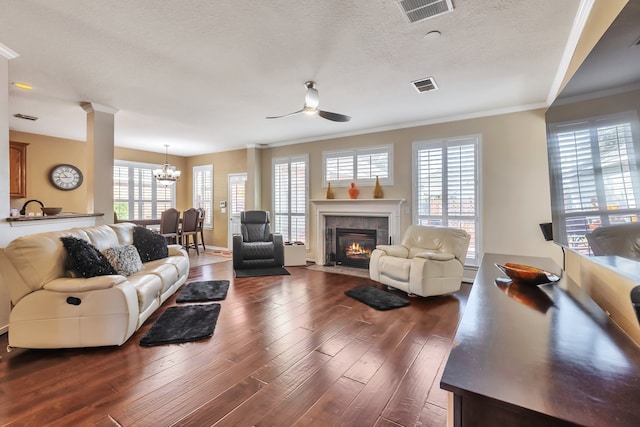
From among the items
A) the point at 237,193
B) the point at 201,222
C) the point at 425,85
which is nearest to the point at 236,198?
the point at 237,193

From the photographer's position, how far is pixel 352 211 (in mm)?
5512

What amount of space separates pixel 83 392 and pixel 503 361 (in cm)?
238

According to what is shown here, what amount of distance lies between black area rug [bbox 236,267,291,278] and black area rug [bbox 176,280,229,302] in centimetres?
46

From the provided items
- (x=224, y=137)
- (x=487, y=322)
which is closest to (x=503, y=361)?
(x=487, y=322)

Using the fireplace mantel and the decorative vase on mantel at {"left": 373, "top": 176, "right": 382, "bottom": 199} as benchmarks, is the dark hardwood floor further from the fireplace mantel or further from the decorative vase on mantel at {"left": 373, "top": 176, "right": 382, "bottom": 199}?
the decorative vase on mantel at {"left": 373, "top": 176, "right": 382, "bottom": 199}

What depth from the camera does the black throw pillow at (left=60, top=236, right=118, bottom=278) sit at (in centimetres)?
247

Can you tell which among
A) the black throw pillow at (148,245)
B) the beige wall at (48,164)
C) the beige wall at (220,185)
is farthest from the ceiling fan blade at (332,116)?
the beige wall at (48,164)

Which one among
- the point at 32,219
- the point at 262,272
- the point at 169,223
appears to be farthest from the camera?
the point at 169,223

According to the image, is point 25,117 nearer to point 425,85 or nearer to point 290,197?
point 290,197

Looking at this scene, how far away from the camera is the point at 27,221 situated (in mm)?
2930

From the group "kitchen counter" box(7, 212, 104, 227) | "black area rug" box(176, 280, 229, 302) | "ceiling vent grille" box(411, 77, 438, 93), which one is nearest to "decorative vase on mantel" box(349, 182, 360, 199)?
"ceiling vent grille" box(411, 77, 438, 93)

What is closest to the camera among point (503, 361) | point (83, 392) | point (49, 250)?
point (503, 361)

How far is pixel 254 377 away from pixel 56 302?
1726 mm

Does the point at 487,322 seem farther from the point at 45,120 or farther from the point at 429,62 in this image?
the point at 45,120
